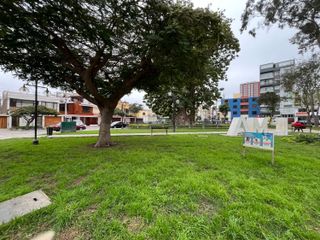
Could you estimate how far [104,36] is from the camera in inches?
260

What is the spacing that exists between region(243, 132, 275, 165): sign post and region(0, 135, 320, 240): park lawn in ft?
1.78

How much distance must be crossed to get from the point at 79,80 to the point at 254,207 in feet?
35.3

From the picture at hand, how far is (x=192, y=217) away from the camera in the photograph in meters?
3.08

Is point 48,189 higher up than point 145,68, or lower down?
lower down

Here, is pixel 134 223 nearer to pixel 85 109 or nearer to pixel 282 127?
pixel 282 127

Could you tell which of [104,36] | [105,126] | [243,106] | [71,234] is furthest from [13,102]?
[243,106]

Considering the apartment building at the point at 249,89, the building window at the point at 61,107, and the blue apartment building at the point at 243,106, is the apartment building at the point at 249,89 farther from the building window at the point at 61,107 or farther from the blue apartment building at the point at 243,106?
the building window at the point at 61,107

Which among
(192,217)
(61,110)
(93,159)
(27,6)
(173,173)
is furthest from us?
(61,110)

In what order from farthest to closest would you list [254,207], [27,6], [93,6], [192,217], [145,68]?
[145,68]
[93,6]
[27,6]
[254,207]
[192,217]

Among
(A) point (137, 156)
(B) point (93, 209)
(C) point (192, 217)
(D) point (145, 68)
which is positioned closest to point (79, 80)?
(D) point (145, 68)

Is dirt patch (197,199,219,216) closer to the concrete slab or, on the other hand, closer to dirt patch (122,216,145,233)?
dirt patch (122,216,145,233)

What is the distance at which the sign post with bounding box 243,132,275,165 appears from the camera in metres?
6.02

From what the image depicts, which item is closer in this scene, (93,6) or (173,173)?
(173,173)

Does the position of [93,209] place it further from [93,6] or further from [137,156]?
[93,6]
